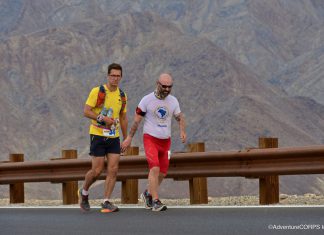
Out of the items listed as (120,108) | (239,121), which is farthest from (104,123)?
(239,121)

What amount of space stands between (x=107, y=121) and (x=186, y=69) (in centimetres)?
9538

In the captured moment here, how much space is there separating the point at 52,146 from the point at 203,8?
2158 inches

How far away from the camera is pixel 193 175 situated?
1155 centimetres

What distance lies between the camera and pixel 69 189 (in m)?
13.6

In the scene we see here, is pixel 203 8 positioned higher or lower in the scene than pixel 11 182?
higher

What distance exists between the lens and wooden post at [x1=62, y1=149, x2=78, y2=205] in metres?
13.6

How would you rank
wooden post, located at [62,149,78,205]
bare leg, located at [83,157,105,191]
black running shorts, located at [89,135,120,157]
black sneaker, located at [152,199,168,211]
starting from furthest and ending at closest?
1. wooden post, located at [62,149,78,205]
2. bare leg, located at [83,157,105,191]
3. black running shorts, located at [89,135,120,157]
4. black sneaker, located at [152,199,168,211]

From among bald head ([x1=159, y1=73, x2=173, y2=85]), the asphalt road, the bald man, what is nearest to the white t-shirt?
the bald man

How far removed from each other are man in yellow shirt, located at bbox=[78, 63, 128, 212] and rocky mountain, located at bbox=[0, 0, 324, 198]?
183ft

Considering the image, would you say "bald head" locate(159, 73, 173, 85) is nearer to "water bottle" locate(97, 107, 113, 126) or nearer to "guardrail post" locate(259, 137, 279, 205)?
"water bottle" locate(97, 107, 113, 126)

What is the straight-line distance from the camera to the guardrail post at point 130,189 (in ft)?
42.1

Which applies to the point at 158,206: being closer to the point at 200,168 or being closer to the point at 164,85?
the point at 164,85

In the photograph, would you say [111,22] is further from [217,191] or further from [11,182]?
[11,182]

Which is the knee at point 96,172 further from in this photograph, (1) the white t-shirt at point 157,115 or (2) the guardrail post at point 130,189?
(2) the guardrail post at point 130,189
